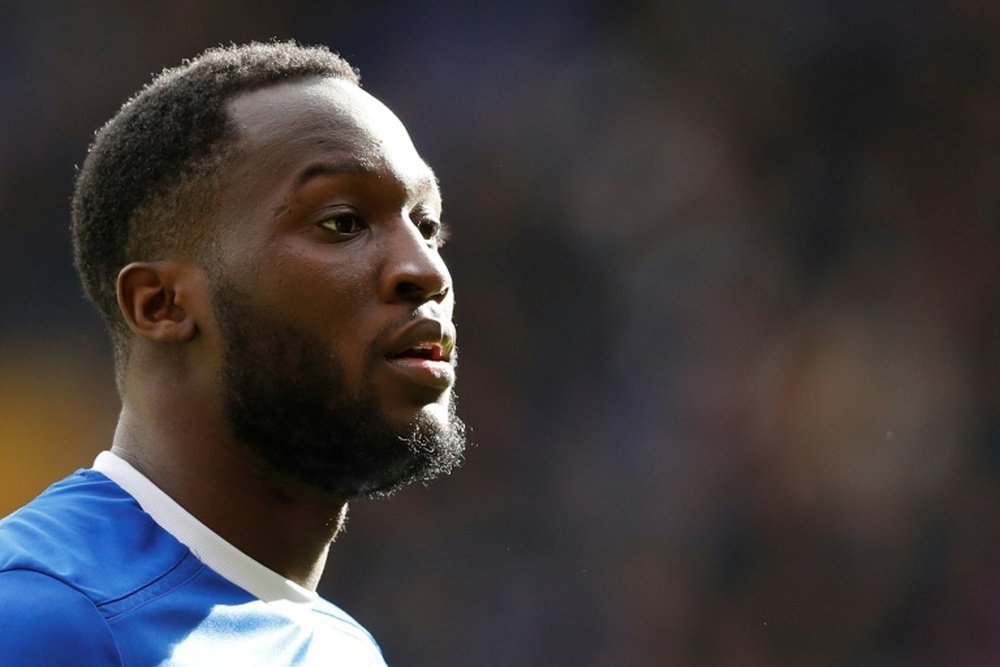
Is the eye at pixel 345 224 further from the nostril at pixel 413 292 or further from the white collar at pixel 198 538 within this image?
the white collar at pixel 198 538

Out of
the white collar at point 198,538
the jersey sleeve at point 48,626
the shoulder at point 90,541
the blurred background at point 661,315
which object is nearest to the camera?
the jersey sleeve at point 48,626

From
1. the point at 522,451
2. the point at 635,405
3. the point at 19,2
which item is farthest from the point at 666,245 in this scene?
the point at 19,2

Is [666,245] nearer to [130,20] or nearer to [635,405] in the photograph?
[635,405]

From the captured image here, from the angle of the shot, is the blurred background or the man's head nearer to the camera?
the man's head

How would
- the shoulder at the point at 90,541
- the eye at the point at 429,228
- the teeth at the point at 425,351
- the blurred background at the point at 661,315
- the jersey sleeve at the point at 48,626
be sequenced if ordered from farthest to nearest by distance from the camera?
1. the blurred background at the point at 661,315
2. the eye at the point at 429,228
3. the teeth at the point at 425,351
4. the shoulder at the point at 90,541
5. the jersey sleeve at the point at 48,626

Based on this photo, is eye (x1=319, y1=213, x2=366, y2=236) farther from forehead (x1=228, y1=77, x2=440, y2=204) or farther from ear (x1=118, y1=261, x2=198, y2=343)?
ear (x1=118, y1=261, x2=198, y2=343)

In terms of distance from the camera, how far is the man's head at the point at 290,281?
2289 mm

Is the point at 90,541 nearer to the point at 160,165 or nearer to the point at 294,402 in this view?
the point at 294,402

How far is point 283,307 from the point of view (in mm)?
2285

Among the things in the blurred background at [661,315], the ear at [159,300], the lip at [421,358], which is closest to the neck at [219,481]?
the ear at [159,300]

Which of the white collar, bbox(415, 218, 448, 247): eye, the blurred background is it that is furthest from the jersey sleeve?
the blurred background

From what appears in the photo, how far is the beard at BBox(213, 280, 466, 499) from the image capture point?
2287mm

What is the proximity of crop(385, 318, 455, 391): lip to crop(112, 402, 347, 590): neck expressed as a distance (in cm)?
28

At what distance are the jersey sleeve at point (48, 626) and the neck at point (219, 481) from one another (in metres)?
0.39
